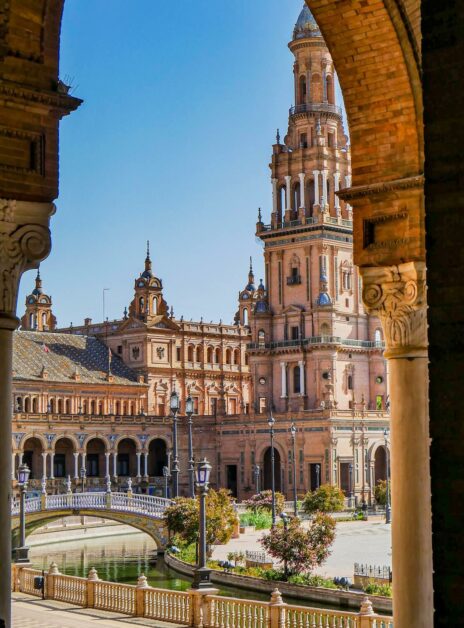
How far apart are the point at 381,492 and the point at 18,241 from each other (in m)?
62.6

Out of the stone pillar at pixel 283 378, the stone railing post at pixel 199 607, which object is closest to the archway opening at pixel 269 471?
the stone pillar at pixel 283 378

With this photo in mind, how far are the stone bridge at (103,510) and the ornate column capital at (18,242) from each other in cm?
3977

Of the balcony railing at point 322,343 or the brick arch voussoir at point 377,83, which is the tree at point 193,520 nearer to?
the balcony railing at point 322,343

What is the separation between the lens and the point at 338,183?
78.5m

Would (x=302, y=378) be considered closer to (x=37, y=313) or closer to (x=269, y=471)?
(x=269, y=471)

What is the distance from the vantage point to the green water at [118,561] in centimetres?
4047

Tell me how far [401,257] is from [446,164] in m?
5.79

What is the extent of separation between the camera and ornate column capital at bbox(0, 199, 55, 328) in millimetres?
8508

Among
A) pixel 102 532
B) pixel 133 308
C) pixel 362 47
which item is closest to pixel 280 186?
pixel 133 308

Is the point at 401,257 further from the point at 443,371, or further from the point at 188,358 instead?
the point at 188,358

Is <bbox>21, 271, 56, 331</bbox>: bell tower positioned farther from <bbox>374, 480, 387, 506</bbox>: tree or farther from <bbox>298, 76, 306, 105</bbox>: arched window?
<bbox>374, 480, 387, 506</bbox>: tree

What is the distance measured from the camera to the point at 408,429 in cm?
951

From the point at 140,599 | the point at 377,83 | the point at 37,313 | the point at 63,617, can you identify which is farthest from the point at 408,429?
the point at 37,313

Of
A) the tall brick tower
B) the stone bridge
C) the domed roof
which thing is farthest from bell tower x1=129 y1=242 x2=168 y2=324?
the stone bridge
